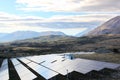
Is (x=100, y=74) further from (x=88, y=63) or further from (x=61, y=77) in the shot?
(x=61, y=77)

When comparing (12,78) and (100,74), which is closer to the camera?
(100,74)

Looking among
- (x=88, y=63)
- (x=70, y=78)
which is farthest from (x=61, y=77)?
(x=88, y=63)

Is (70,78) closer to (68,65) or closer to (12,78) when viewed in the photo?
(68,65)

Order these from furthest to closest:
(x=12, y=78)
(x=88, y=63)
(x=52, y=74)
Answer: (x=12, y=78) → (x=88, y=63) → (x=52, y=74)

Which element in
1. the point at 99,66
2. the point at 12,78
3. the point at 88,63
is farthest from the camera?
the point at 12,78

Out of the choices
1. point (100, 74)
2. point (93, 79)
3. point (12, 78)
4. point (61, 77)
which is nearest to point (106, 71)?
point (100, 74)

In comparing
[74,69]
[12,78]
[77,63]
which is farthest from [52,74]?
[12,78]

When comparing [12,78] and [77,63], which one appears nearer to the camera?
[77,63]

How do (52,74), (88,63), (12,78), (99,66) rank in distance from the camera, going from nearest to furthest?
(52,74) → (99,66) → (88,63) → (12,78)

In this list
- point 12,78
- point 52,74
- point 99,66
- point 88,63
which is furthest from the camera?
point 12,78
